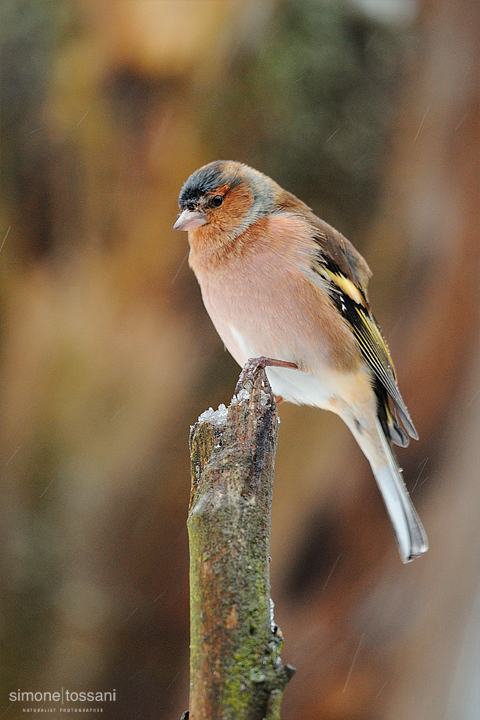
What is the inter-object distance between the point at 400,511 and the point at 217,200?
90 cm

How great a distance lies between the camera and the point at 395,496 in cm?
157

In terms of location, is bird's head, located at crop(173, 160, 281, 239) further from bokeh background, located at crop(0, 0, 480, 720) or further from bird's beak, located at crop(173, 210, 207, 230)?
bokeh background, located at crop(0, 0, 480, 720)

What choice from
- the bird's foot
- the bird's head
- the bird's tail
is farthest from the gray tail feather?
the bird's head

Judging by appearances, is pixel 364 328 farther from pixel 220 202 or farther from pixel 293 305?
pixel 220 202

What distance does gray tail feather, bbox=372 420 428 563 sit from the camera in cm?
143

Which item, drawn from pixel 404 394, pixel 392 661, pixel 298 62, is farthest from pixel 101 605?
pixel 298 62

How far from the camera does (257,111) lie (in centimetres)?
215

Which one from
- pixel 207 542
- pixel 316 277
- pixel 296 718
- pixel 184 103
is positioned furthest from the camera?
pixel 296 718

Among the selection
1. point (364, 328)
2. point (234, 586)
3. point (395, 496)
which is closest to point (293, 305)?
point (364, 328)

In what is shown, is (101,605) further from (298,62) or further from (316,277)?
(298,62)

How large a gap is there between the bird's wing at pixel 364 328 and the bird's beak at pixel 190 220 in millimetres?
296

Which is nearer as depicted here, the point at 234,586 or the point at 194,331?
the point at 234,586

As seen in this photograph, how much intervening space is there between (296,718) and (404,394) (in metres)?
1.25

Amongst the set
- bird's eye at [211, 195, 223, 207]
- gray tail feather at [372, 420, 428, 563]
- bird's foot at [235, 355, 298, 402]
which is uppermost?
bird's eye at [211, 195, 223, 207]
